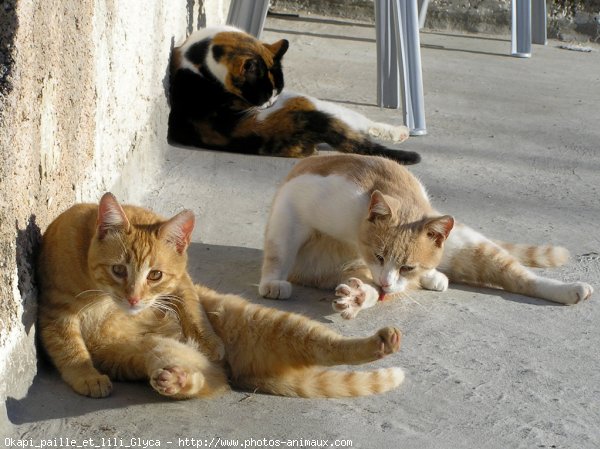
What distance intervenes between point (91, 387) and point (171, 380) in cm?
27

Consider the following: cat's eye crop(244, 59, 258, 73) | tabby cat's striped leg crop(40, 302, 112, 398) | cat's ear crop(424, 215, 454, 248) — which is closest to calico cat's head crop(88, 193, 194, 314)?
tabby cat's striped leg crop(40, 302, 112, 398)

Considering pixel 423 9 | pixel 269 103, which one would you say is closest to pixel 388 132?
pixel 269 103

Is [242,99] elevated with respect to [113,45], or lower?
lower

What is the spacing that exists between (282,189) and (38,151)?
4.52 ft

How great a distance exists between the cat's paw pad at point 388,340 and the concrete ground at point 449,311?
0.25 m

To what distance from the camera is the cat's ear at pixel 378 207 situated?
3.70 m

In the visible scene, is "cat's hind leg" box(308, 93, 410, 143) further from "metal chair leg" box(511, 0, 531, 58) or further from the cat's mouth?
"metal chair leg" box(511, 0, 531, 58)

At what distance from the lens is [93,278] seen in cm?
287

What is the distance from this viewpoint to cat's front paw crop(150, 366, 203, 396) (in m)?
2.67

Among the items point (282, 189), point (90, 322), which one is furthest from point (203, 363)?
point (282, 189)

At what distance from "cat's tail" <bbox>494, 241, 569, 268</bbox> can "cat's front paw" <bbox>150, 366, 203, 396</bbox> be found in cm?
205

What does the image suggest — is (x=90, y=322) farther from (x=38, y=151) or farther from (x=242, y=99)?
(x=242, y=99)

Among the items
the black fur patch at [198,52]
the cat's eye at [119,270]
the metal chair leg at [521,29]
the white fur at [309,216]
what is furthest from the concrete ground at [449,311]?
the metal chair leg at [521,29]

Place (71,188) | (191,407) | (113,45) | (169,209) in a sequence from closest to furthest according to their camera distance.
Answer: (191,407) < (71,188) < (113,45) < (169,209)
